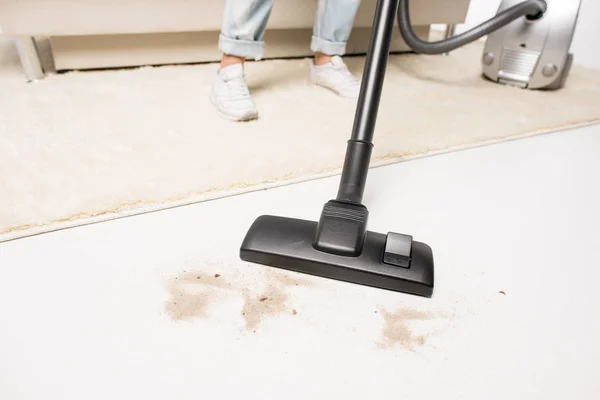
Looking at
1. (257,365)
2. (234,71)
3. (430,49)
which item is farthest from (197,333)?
Answer: (430,49)

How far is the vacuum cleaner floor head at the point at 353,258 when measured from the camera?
0.57m

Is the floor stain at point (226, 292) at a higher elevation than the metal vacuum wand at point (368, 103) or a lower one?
lower

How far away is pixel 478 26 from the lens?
4.34ft

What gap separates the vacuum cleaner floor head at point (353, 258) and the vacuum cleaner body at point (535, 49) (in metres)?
1.13

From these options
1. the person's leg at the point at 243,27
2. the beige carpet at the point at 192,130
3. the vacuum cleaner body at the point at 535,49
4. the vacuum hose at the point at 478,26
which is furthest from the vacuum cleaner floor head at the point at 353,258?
the vacuum cleaner body at the point at 535,49

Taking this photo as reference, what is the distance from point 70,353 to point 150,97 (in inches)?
34.2

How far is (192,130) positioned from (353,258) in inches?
23.3

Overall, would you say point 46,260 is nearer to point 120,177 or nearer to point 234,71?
point 120,177

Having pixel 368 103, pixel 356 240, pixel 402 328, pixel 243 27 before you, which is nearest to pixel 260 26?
pixel 243 27

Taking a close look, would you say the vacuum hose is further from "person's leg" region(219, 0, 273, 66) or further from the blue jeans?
"person's leg" region(219, 0, 273, 66)

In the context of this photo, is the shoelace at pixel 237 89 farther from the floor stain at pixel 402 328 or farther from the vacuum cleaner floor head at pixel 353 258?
the floor stain at pixel 402 328

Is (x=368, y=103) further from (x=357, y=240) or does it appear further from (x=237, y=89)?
(x=237, y=89)

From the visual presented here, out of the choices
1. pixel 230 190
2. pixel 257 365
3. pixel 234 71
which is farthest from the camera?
pixel 234 71

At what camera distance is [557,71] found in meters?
1.39
